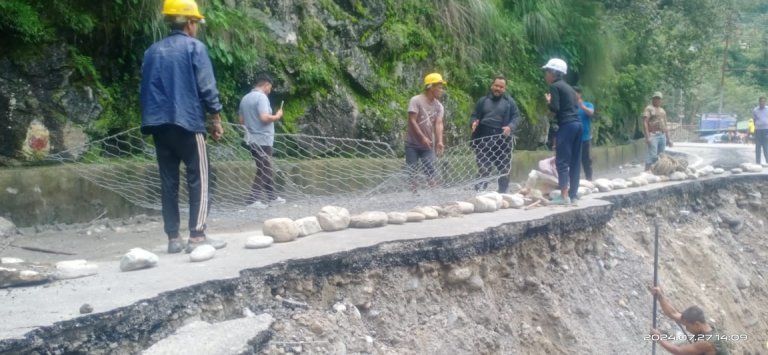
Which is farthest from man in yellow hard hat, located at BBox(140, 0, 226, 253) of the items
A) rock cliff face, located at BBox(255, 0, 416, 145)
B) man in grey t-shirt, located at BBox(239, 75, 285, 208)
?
rock cliff face, located at BBox(255, 0, 416, 145)

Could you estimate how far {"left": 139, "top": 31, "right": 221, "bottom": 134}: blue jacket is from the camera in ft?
15.5

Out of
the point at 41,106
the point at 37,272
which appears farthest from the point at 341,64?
the point at 37,272

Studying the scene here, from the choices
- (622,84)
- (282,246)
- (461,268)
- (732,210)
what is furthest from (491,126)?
(622,84)

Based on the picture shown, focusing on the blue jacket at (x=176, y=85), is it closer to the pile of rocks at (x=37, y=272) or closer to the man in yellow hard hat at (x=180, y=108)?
the man in yellow hard hat at (x=180, y=108)

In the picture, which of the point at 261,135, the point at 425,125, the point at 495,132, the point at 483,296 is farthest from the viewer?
the point at 495,132

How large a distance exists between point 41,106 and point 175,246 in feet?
8.93

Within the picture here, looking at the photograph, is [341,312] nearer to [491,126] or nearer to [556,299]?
[556,299]

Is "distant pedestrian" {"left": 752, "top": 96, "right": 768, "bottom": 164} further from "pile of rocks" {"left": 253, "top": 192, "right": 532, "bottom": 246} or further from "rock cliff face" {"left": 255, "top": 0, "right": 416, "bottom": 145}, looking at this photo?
"pile of rocks" {"left": 253, "top": 192, "right": 532, "bottom": 246}

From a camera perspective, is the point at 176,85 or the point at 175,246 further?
the point at 175,246

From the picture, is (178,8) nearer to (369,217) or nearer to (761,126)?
(369,217)

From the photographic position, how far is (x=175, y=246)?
494 cm

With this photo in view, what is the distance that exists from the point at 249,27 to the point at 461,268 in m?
4.14

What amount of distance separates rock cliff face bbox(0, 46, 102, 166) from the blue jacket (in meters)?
2.47

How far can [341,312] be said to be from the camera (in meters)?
4.70
